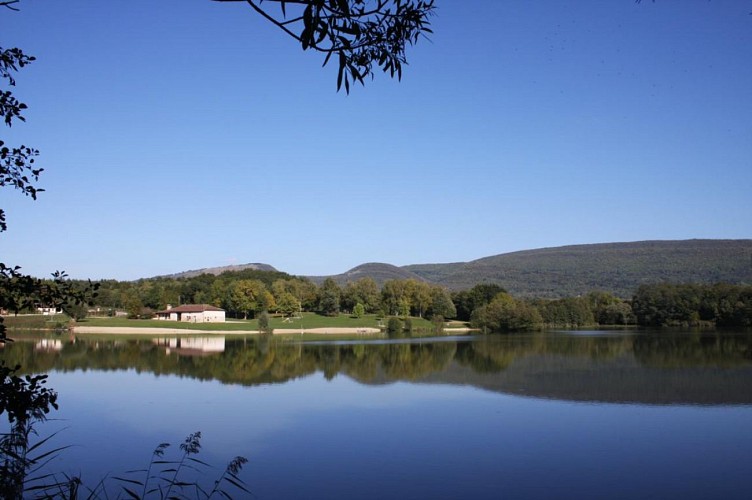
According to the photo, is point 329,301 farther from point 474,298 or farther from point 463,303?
point 474,298

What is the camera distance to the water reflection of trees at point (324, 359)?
27.3 m

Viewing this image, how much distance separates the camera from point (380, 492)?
10062 mm

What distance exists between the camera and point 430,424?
1562 centimetres

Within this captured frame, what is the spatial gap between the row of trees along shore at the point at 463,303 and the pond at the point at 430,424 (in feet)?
164

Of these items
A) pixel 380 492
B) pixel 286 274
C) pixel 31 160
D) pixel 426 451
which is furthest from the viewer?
pixel 286 274

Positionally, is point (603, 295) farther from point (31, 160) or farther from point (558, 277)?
point (31, 160)

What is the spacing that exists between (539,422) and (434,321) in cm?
A: 6422

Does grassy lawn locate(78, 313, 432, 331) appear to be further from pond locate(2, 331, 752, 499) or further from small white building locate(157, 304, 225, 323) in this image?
pond locate(2, 331, 752, 499)

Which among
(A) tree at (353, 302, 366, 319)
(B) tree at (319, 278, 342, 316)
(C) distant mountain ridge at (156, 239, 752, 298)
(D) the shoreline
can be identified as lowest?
A: (D) the shoreline

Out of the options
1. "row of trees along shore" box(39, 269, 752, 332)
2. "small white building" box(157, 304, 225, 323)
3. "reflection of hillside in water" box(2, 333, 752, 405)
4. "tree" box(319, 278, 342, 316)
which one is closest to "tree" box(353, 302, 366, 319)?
"row of trees along shore" box(39, 269, 752, 332)

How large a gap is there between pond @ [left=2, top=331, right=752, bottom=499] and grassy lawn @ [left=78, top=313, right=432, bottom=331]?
35985mm

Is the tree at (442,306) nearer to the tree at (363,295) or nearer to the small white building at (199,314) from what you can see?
the tree at (363,295)

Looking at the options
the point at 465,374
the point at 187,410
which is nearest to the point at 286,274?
the point at 465,374

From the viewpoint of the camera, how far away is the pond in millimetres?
10789
